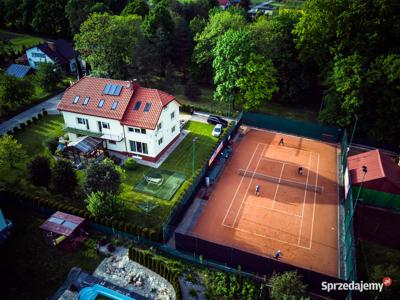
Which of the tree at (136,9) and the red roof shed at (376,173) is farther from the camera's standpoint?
the tree at (136,9)

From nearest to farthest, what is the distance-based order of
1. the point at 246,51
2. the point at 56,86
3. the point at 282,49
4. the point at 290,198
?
the point at 290,198 → the point at 246,51 → the point at 282,49 → the point at 56,86

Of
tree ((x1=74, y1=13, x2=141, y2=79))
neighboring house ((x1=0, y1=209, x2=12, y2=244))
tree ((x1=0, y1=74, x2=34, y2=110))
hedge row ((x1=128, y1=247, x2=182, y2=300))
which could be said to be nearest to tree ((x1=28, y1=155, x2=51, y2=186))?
neighboring house ((x1=0, y1=209, x2=12, y2=244))

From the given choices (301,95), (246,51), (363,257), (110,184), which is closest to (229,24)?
(246,51)

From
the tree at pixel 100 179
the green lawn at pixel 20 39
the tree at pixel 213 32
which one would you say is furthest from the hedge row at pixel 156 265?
the green lawn at pixel 20 39

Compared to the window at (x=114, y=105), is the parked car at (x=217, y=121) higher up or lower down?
lower down

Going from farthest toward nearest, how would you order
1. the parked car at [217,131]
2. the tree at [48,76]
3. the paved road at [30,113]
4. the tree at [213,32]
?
the tree at [48,76] → the tree at [213,32] → the paved road at [30,113] → the parked car at [217,131]

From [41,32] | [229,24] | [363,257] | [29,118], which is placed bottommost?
[363,257]

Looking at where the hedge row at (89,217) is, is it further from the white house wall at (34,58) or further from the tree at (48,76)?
the white house wall at (34,58)

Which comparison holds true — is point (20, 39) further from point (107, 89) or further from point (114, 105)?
point (114, 105)

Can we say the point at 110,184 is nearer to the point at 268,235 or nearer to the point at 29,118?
the point at 268,235
